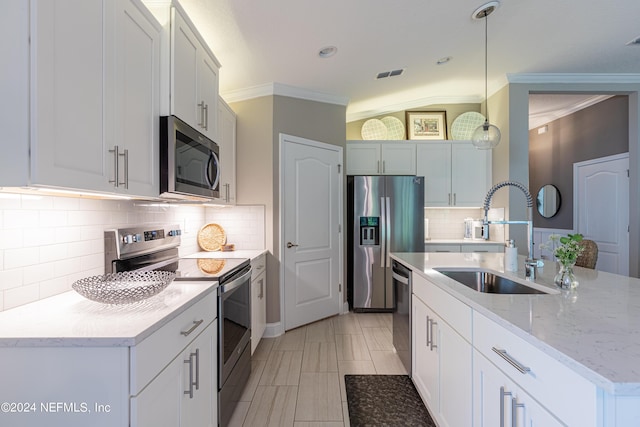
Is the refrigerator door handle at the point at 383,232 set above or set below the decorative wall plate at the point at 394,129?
below

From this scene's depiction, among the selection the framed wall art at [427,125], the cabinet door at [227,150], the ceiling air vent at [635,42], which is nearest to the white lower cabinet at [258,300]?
the cabinet door at [227,150]

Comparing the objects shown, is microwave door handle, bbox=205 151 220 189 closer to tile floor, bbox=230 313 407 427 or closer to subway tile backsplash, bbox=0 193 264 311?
subway tile backsplash, bbox=0 193 264 311

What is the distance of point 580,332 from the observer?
893mm

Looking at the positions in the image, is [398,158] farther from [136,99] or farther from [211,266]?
[136,99]

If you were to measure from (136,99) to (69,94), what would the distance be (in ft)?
1.32

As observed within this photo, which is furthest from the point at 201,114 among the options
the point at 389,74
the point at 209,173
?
the point at 389,74

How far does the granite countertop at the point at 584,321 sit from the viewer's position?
696 mm

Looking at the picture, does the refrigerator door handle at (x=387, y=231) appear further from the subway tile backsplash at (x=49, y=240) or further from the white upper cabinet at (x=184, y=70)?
the subway tile backsplash at (x=49, y=240)

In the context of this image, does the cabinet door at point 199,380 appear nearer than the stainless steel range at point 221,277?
Yes

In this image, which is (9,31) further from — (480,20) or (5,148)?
(480,20)

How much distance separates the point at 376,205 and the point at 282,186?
48.6 inches

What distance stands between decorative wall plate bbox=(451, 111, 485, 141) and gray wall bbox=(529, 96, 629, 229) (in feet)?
5.52

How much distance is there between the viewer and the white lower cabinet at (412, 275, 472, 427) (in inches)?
53.9

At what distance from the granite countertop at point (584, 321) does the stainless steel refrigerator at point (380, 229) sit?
6.85 feet
